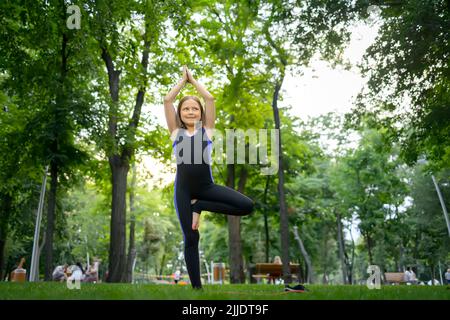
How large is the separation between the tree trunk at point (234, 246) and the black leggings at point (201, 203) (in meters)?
15.2

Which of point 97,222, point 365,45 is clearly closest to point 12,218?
point 97,222

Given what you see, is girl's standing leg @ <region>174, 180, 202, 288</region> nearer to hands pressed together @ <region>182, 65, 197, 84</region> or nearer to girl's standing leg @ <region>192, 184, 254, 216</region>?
girl's standing leg @ <region>192, 184, 254, 216</region>

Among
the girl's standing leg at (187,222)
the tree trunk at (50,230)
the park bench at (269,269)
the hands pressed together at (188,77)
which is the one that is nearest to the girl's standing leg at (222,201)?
the girl's standing leg at (187,222)

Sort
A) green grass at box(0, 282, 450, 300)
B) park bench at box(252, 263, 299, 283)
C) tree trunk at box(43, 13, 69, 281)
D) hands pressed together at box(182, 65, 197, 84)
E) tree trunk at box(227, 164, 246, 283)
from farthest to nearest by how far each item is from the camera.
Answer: tree trunk at box(227, 164, 246, 283) < park bench at box(252, 263, 299, 283) < tree trunk at box(43, 13, 69, 281) < hands pressed together at box(182, 65, 197, 84) < green grass at box(0, 282, 450, 300)

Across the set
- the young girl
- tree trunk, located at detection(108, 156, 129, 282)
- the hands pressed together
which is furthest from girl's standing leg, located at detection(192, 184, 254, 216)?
tree trunk, located at detection(108, 156, 129, 282)

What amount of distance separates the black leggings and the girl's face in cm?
91

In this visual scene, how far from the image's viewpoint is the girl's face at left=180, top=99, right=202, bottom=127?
6.32m

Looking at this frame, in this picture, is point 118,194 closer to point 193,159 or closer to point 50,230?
point 50,230

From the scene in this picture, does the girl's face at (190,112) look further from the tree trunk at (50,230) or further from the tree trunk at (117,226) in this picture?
the tree trunk at (117,226)

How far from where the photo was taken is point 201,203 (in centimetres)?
603

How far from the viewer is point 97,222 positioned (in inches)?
1487

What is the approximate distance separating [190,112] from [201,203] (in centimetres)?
136
